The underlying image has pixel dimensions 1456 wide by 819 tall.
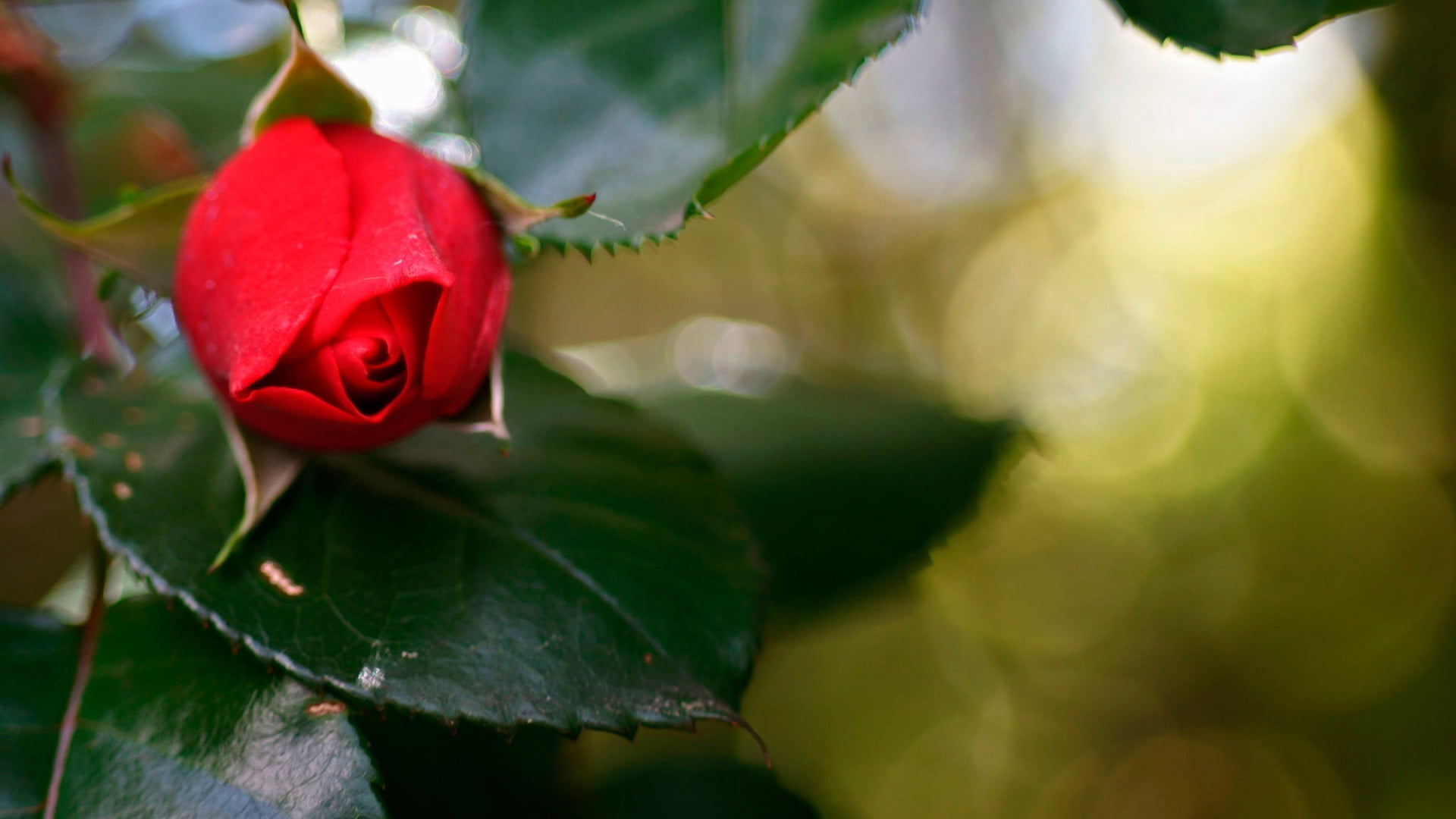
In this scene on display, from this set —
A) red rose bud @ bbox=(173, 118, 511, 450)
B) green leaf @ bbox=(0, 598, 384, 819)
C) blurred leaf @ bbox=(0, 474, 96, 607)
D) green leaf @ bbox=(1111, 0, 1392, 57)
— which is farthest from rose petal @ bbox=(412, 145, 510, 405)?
blurred leaf @ bbox=(0, 474, 96, 607)

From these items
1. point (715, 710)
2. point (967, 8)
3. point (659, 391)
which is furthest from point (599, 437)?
point (967, 8)

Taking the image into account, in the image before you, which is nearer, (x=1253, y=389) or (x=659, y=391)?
(x=659, y=391)

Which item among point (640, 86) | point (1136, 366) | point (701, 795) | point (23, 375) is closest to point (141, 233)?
point (640, 86)

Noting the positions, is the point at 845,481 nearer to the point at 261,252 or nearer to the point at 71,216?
the point at 261,252

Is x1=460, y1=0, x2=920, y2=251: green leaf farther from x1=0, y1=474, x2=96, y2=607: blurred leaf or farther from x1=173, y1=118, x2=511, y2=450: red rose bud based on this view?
x1=0, y1=474, x2=96, y2=607: blurred leaf

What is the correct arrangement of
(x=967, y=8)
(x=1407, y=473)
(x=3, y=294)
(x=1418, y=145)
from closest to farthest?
(x=3, y=294) → (x=1418, y=145) → (x=1407, y=473) → (x=967, y=8)

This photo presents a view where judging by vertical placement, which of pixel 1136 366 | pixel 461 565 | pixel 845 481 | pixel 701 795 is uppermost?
Result: pixel 461 565

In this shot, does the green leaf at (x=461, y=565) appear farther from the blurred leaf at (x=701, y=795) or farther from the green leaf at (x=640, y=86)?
the blurred leaf at (x=701, y=795)

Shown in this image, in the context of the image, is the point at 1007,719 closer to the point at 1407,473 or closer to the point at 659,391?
the point at 1407,473
